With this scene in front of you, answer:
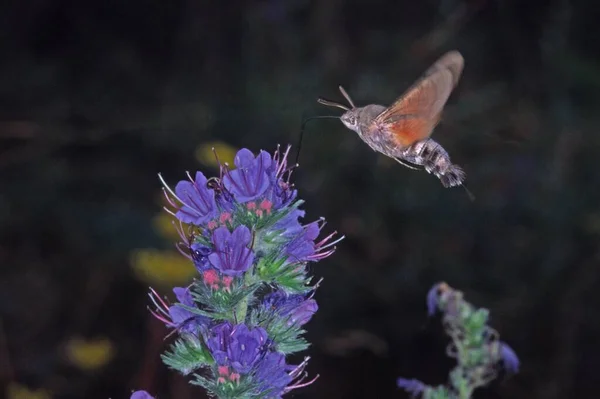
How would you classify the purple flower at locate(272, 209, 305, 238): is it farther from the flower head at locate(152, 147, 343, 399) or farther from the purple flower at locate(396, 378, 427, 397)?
the purple flower at locate(396, 378, 427, 397)

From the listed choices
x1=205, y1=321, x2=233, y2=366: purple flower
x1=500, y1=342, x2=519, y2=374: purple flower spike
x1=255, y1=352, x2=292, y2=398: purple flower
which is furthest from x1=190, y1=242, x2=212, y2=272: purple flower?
x1=500, y1=342, x2=519, y2=374: purple flower spike

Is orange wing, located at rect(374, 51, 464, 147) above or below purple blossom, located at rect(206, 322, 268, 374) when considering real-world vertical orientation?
above

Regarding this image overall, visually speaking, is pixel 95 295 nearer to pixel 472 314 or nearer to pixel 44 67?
pixel 44 67

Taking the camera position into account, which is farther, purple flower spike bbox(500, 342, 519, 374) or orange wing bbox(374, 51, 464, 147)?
purple flower spike bbox(500, 342, 519, 374)

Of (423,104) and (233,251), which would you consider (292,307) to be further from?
(423,104)

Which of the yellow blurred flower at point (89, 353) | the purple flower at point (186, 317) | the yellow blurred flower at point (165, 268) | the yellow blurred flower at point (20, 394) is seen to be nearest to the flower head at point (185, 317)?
the purple flower at point (186, 317)

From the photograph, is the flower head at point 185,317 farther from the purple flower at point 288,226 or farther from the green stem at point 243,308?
the purple flower at point 288,226

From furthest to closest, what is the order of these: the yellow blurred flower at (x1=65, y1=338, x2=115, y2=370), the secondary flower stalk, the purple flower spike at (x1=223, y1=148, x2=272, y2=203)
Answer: the yellow blurred flower at (x1=65, y1=338, x2=115, y2=370), the secondary flower stalk, the purple flower spike at (x1=223, y1=148, x2=272, y2=203)
